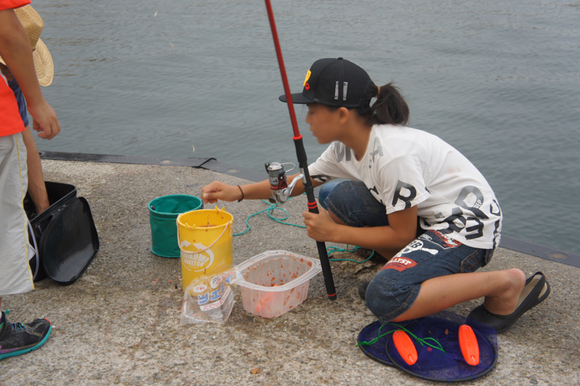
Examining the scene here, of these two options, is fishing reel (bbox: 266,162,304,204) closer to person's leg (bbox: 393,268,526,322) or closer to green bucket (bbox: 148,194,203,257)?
green bucket (bbox: 148,194,203,257)

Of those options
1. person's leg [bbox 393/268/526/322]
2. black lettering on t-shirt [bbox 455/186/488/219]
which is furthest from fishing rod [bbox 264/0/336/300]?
black lettering on t-shirt [bbox 455/186/488/219]

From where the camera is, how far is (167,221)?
2689mm

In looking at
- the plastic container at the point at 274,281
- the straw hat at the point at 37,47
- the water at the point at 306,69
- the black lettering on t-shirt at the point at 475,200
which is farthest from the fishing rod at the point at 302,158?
the water at the point at 306,69

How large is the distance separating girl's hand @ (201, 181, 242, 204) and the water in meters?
3.11

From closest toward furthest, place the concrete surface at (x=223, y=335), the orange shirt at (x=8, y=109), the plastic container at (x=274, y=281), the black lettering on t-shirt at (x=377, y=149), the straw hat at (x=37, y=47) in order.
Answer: the orange shirt at (x=8, y=109) < the concrete surface at (x=223, y=335) < the black lettering on t-shirt at (x=377, y=149) < the plastic container at (x=274, y=281) < the straw hat at (x=37, y=47)

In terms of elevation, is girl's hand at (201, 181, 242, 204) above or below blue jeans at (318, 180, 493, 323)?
above

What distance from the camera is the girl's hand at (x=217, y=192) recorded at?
98.8 inches

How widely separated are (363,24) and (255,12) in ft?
11.3

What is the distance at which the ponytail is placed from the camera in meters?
2.21

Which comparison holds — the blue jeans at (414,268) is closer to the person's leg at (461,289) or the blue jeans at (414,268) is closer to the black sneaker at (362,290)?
the person's leg at (461,289)

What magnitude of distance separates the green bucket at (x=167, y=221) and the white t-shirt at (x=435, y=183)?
111 centimetres

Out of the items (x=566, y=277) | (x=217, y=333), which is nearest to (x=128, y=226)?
(x=217, y=333)

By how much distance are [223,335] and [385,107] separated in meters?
1.22

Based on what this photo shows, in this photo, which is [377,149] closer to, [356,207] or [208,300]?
[356,207]
